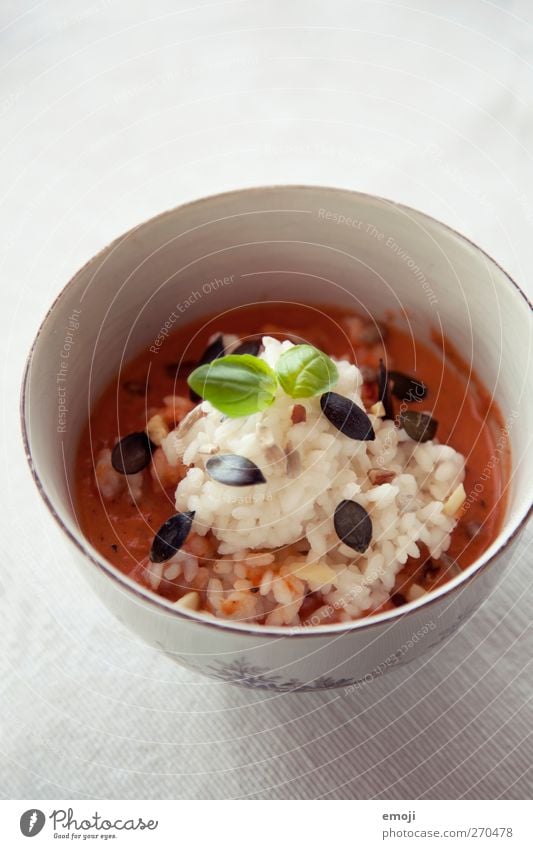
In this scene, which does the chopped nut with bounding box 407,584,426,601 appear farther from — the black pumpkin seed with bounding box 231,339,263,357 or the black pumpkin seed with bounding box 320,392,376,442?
the black pumpkin seed with bounding box 231,339,263,357

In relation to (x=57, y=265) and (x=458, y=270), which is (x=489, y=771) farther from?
(x=57, y=265)

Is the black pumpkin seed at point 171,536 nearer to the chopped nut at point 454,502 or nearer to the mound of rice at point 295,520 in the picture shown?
the mound of rice at point 295,520

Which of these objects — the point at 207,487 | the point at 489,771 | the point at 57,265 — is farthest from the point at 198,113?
the point at 489,771

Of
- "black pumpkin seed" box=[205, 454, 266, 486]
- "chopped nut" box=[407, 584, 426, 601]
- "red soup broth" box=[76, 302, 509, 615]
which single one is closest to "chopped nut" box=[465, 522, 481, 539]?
"red soup broth" box=[76, 302, 509, 615]

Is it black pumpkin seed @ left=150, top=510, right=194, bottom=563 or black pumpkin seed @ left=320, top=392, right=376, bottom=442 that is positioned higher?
black pumpkin seed @ left=320, top=392, right=376, bottom=442

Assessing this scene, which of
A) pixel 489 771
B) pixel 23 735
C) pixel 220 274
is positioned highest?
pixel 220 274

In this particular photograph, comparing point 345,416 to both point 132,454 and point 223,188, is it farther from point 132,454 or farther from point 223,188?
point 223,188

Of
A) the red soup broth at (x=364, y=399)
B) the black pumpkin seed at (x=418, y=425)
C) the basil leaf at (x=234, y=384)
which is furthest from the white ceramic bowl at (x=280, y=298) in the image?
the basil leaf at (x=234, y=384)

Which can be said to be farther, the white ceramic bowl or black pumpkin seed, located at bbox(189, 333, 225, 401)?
black pumpkin seed, located at bbox(189, 333, 225, 401)
